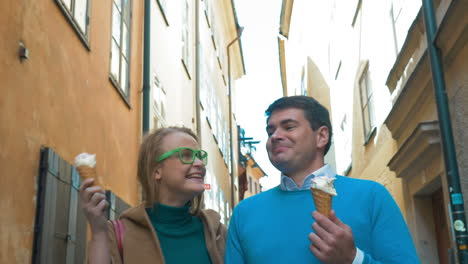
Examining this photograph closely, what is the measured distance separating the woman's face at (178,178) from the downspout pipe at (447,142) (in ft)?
11.1

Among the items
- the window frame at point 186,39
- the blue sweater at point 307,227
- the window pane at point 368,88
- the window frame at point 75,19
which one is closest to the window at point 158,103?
the window frame at point 186,39

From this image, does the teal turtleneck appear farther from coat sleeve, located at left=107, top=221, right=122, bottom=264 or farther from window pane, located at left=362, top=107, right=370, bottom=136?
window pane, located at left=362, top=107, right=370, bottom=136

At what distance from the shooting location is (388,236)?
2.35 meters

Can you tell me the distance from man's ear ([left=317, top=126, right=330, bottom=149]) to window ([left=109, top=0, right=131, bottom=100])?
477cm

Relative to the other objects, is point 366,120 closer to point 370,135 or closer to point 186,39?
point 370,135

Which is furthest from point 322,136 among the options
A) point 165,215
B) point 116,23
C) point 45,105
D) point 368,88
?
point 368,88

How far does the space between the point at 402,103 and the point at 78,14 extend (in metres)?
4.20

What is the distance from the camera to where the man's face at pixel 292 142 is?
8.96 feet

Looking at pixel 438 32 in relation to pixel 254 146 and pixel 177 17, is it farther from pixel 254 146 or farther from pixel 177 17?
pixel 254 146

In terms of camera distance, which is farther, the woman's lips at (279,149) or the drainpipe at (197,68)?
the drainpipe at (197,68)

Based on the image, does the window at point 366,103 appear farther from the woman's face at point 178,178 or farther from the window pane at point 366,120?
the woman's face at point 178,178

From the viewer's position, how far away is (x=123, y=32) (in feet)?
27.3

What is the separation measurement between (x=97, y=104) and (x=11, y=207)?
2593 mm

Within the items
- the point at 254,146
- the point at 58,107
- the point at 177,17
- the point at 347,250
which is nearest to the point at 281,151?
the point at 347,250
